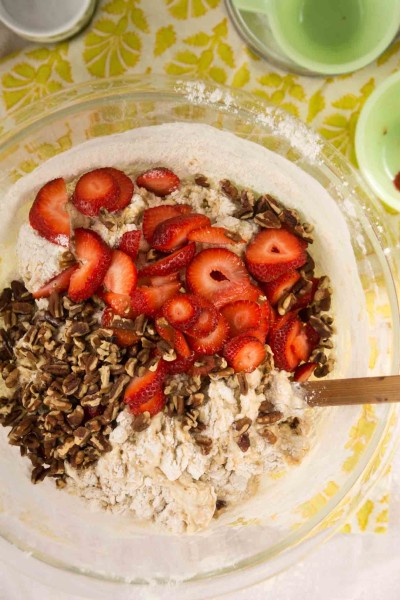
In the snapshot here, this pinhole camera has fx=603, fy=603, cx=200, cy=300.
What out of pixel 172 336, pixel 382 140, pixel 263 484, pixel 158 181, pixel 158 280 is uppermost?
pixel 382 140

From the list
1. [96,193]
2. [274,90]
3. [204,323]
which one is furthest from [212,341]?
[274,90]

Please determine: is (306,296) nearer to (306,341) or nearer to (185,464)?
(306,341)

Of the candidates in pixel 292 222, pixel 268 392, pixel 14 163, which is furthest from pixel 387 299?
pixel 14 163

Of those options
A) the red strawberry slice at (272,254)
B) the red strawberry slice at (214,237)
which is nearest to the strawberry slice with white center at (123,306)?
the red strawberry slice at (214,237)

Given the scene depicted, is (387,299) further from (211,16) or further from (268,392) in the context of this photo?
(211,16)

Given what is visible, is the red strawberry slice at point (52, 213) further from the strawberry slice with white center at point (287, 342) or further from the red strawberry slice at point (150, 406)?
the strawberry slice with white center at point (287, 342)

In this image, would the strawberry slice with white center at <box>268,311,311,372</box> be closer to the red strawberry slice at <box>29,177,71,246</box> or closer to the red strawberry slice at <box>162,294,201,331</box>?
the red strawberry slice at <box>162,294,201,331</box>
